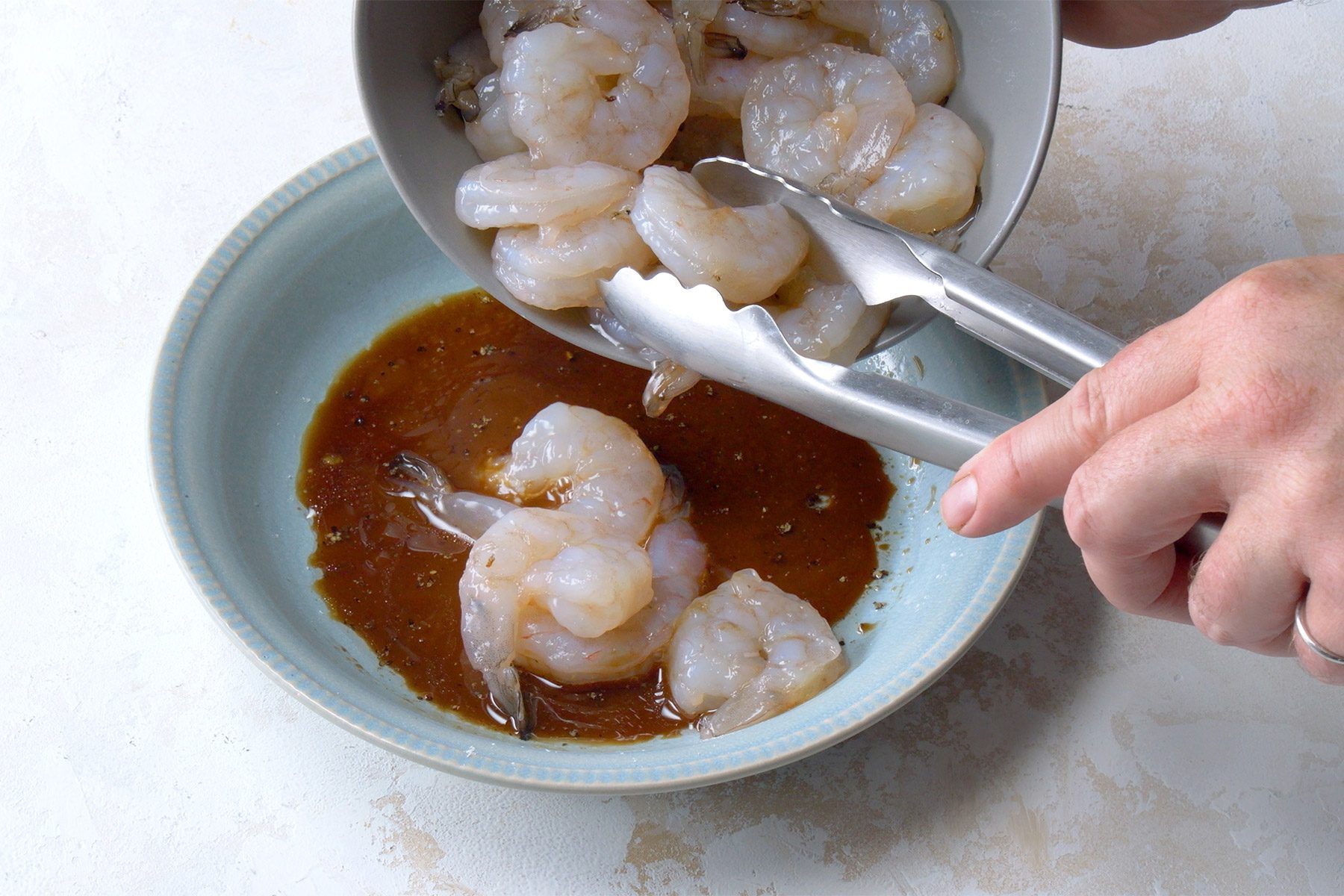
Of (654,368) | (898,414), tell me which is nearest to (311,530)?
(654,368)

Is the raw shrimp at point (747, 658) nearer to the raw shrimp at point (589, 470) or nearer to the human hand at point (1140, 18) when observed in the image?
the raw shrimp at point (589, 470)

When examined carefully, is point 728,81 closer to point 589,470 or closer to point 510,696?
point 589,470

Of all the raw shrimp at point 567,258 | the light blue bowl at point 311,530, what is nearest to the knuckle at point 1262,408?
the light blue bowl at point 311,530

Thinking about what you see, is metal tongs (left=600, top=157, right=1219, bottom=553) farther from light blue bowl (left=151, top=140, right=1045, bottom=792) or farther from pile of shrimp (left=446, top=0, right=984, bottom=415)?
light blue bowl (left=151, top=140, right=1045, bottom=792)

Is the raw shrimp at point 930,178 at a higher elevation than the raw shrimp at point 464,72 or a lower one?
lower

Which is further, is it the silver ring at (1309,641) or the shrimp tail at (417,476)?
the shrimp tail at (417,476)

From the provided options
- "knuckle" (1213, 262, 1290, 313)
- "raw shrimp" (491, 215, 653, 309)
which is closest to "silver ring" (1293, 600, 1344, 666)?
"knuckle" (1213, 262, 1290, 313)
